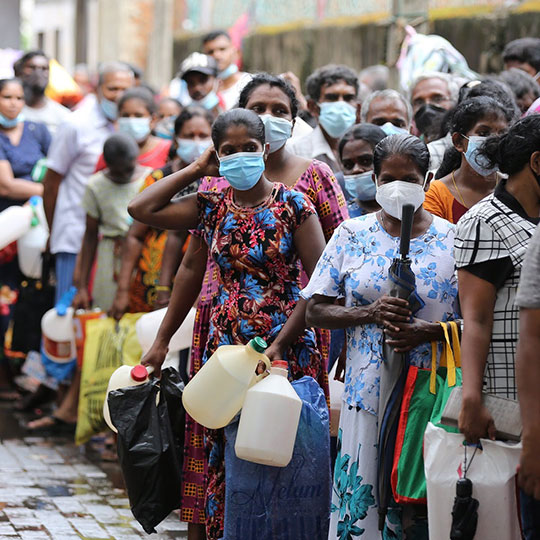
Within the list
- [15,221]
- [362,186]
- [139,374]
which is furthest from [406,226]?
[15,221]

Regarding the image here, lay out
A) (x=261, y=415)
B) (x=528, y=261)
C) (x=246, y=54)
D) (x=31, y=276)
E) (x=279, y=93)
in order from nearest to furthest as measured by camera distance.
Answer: (x=528, y=261) → (x=261, y=415) → (x=279, y=93) → (x=31, y=276) → (x=246, y=54)

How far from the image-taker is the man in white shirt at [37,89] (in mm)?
11297

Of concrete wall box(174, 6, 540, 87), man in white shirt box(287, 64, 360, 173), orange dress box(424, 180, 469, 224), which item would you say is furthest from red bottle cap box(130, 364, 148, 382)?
concrete wall box(174, 6, 540, 87)

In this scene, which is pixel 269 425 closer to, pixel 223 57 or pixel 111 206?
pixel 111 206

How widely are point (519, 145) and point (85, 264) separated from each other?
4680 mm

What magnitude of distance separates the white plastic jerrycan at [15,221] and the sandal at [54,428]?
1.38 m

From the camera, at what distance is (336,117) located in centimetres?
A: 734

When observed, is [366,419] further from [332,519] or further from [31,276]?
[31,276]

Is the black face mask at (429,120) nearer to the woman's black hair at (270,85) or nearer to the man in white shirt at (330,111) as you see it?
the man in white shirt at (330,111)

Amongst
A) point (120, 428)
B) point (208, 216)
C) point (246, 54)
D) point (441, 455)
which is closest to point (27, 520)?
point (120, 428)

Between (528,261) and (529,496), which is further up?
(528,261)

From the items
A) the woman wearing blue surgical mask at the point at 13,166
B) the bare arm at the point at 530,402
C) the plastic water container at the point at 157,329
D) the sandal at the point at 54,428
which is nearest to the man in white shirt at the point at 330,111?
the plastic water container at the point at 157,329

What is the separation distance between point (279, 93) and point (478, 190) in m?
0.99

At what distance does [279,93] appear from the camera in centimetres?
555
